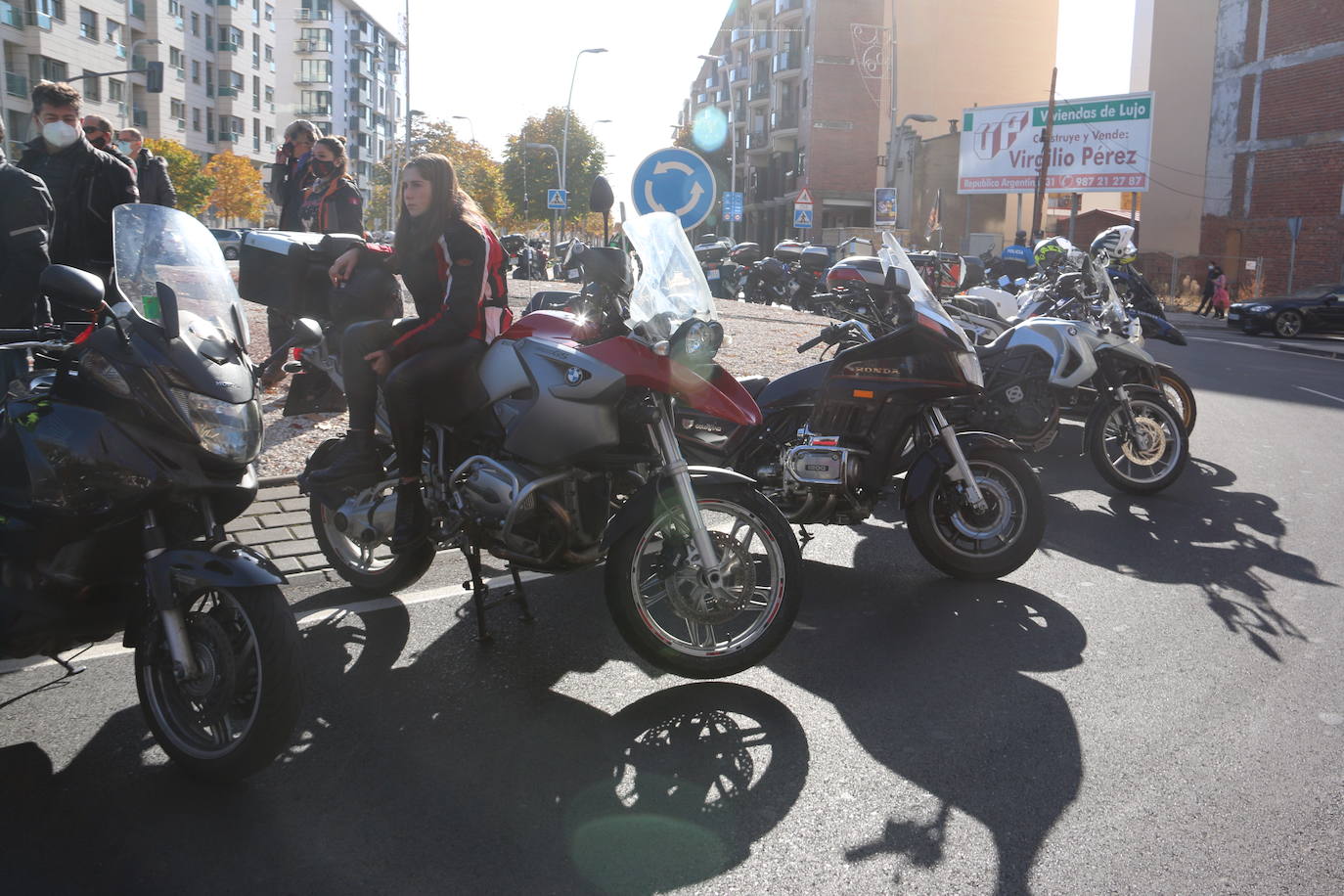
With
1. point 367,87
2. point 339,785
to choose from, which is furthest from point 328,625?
point 367,87

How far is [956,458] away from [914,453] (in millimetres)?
249

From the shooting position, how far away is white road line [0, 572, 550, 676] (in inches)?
162

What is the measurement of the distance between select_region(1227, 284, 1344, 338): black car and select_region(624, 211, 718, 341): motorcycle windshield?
24859 mm

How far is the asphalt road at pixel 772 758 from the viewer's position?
2.85 m

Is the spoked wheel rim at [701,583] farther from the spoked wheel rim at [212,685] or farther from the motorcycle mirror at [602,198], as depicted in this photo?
the spoked wheel rim at [212,685]

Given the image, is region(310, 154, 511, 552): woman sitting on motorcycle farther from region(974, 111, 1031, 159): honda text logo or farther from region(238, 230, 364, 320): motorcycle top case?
region(974, 111, 1031, 159): honda text logo

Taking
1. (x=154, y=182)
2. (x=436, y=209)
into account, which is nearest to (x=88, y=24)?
(x=154, y=182)

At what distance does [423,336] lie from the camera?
14.0ft

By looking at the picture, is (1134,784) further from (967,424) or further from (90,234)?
(90,234)

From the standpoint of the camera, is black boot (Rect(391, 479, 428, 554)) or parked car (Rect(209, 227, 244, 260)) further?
parked car (Rect(209, 227, 244, 260))

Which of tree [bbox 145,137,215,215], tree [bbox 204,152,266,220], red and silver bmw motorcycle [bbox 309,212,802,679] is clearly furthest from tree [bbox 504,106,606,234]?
red and silver bmw motorcycle [bbox 309,212,802,679]

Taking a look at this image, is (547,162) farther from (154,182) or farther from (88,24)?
(154,182)

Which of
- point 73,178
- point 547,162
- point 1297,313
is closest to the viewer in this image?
point 73,178

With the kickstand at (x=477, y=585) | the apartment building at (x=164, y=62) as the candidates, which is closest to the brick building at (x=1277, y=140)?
the kickstand at (x=477, y=585)
